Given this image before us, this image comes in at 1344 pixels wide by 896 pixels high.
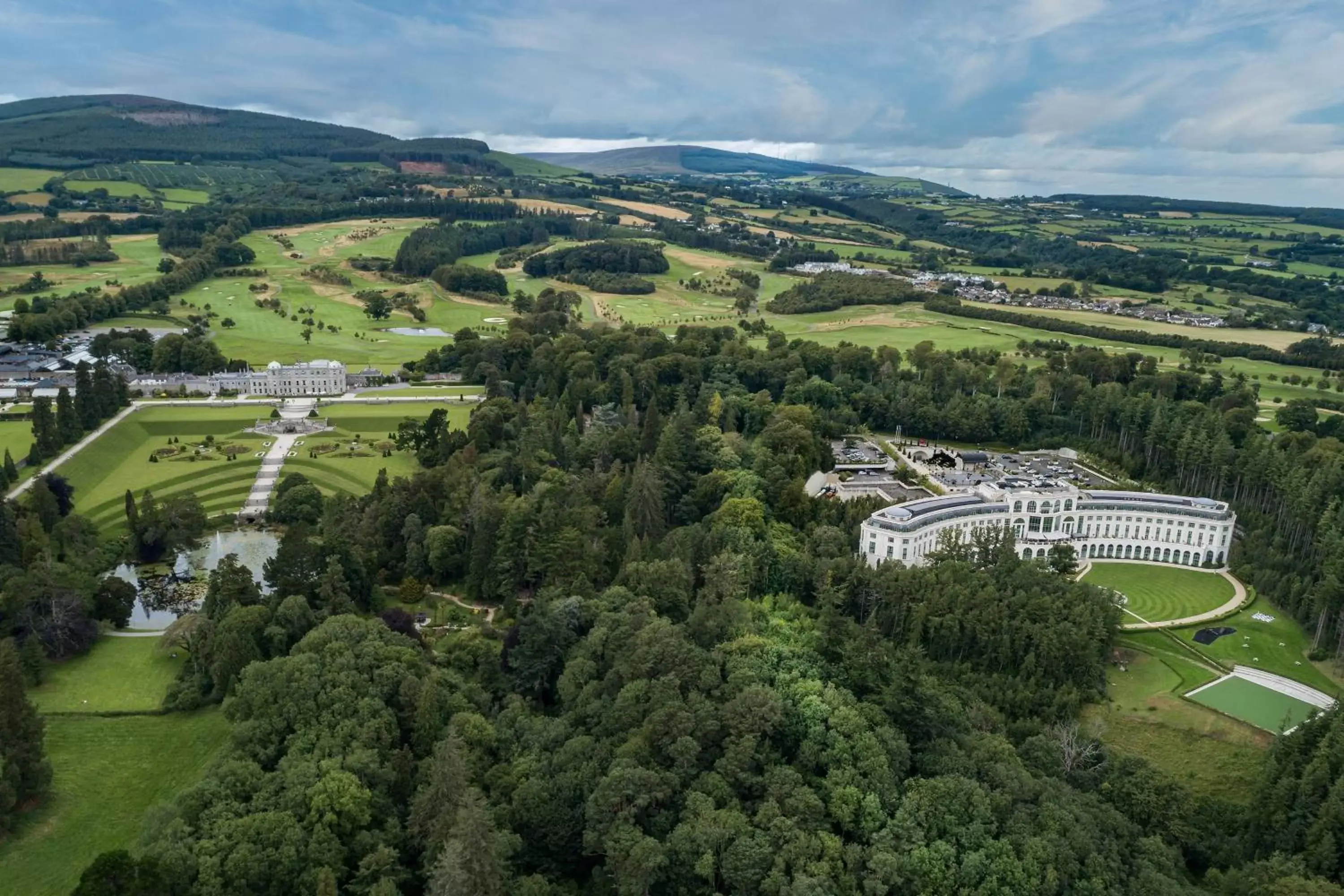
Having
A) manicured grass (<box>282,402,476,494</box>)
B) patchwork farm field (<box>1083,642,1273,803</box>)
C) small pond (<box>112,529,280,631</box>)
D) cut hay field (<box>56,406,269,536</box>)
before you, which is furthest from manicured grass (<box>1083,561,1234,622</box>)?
cut hay field (<box>56,406,269,536</box>)

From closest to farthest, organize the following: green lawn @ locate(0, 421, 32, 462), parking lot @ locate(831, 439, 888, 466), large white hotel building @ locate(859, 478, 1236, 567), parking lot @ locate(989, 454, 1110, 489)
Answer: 1. large white hotel building @ locate(859, 478, 1236, 567)
2. green lawn @ locate(0, 421, 32, 462)
3. parking lot @ locate(989, 454, 1110, 489)
4. parking lot @ locate(831, 439, 888, 466)

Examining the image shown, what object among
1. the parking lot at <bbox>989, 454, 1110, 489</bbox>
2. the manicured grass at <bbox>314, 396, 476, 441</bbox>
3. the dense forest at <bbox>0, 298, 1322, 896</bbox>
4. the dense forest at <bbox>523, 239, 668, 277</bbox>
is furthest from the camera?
the dense forest at <bbox>523, 239, 668, 277</bbox>

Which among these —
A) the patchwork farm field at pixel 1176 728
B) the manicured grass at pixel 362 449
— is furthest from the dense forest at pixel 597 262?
the patchwork farm field at pixel 1176 728

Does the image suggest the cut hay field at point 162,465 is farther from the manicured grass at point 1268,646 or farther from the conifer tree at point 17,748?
the manicured grass at point 1268,646

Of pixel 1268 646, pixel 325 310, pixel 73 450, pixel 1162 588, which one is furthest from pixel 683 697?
pixel 325 310

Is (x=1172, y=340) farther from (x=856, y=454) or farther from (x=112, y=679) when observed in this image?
(x=112, y=679)

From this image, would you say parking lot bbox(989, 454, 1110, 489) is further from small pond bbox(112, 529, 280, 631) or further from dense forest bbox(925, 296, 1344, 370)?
small pond bbox(112, 529, 280, 631)

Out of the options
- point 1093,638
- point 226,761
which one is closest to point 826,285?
point 1093,638
